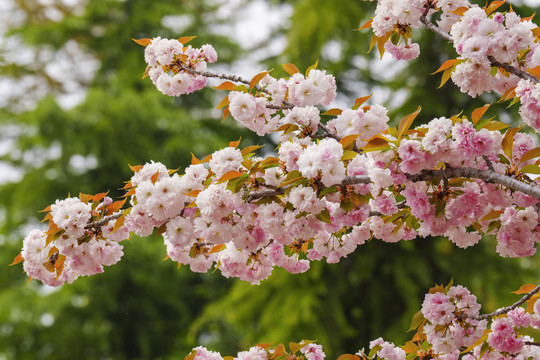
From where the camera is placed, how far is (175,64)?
2.36 metres

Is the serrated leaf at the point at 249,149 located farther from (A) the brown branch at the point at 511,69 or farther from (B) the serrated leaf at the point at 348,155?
(A) the brown branch at the point at 511,69

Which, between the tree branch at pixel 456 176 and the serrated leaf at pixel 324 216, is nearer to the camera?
the tree branch at pixel 456 176

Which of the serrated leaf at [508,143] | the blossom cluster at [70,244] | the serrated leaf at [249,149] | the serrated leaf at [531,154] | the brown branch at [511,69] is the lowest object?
the blossom cluster at [70,244]

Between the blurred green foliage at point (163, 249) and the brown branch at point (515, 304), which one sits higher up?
the brown branch at point (515, 304)

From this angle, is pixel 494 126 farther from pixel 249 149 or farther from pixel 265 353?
pixel 265 353

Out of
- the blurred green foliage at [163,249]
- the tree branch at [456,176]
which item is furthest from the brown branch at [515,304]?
the blurred green foliage at [163,249]

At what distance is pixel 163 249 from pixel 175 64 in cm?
574

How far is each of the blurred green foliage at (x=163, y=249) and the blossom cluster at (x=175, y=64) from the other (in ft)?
9.98

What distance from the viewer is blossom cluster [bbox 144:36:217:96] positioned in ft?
7.69

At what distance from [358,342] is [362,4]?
3549 mm

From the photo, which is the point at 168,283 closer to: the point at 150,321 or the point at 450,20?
the point at 150,321

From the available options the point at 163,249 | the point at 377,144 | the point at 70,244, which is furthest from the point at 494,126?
the point at 163,249

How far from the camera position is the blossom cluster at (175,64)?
2.34 meters

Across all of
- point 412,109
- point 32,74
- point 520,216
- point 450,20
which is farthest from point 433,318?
point 32,74
